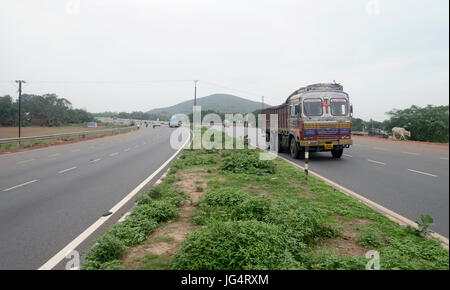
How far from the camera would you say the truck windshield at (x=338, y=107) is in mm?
13000

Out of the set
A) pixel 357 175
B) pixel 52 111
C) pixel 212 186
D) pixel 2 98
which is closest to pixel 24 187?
pixel 212 186

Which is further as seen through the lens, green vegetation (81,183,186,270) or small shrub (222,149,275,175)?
small shrub (222,149,275,175)

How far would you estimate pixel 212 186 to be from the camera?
827cm

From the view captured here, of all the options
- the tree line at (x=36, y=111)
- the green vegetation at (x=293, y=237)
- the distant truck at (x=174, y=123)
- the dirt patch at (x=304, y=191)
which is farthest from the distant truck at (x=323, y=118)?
the distant truck at (x=174, y=123)

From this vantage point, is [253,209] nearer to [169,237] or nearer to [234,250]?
[169,237]

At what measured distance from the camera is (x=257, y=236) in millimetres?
3789

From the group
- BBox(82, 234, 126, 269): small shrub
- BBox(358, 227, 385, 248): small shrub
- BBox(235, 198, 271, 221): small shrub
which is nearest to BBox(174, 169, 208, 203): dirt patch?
BBox(235, 198, 271, 221): small shrub

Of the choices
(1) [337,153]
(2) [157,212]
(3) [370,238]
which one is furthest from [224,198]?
(1) [337,153]

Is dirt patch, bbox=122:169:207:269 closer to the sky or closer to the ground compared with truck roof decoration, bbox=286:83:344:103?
closer to the ground

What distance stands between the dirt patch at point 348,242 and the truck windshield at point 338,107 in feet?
28.1

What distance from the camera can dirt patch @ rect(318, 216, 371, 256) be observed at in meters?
4.14

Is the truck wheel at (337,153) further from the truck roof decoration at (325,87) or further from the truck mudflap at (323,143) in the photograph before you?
the truck roof decoration at (325,87)

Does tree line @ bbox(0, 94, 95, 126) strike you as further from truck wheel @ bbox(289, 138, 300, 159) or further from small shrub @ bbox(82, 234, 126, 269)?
small shrub @ bbox(82, 234, 126, 269)
